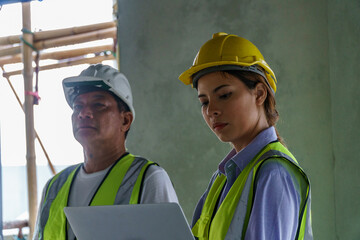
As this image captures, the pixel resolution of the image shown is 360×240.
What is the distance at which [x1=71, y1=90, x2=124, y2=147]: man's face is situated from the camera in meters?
2.43

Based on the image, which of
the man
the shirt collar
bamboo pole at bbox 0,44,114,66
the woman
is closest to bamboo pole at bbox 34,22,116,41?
bamboo pole at bbox 0,44,114,66

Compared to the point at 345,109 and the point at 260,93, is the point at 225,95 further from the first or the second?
the point at 345,109

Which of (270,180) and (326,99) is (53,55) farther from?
(270,180)

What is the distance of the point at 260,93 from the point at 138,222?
0.71m

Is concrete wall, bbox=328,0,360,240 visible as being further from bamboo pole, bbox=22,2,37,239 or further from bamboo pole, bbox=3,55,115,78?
bamboo pole, bbox=22,2,37,239

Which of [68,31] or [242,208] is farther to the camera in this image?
[68,31]

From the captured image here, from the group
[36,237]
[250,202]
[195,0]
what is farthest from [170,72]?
[250,202]

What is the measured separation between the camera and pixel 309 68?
3404mm

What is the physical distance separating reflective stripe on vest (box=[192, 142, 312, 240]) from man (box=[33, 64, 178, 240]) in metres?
0.64

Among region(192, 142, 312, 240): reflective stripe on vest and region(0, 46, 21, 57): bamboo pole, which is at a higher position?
region(0, 46, 21, 57): bamboo pole

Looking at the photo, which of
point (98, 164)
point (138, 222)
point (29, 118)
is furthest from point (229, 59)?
point (29, 118)

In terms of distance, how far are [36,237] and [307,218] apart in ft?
5.13

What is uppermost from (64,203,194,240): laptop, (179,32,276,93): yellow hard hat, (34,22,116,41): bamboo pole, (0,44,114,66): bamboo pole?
(34,22,116,41): bamboo pole

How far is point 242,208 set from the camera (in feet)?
4.72
